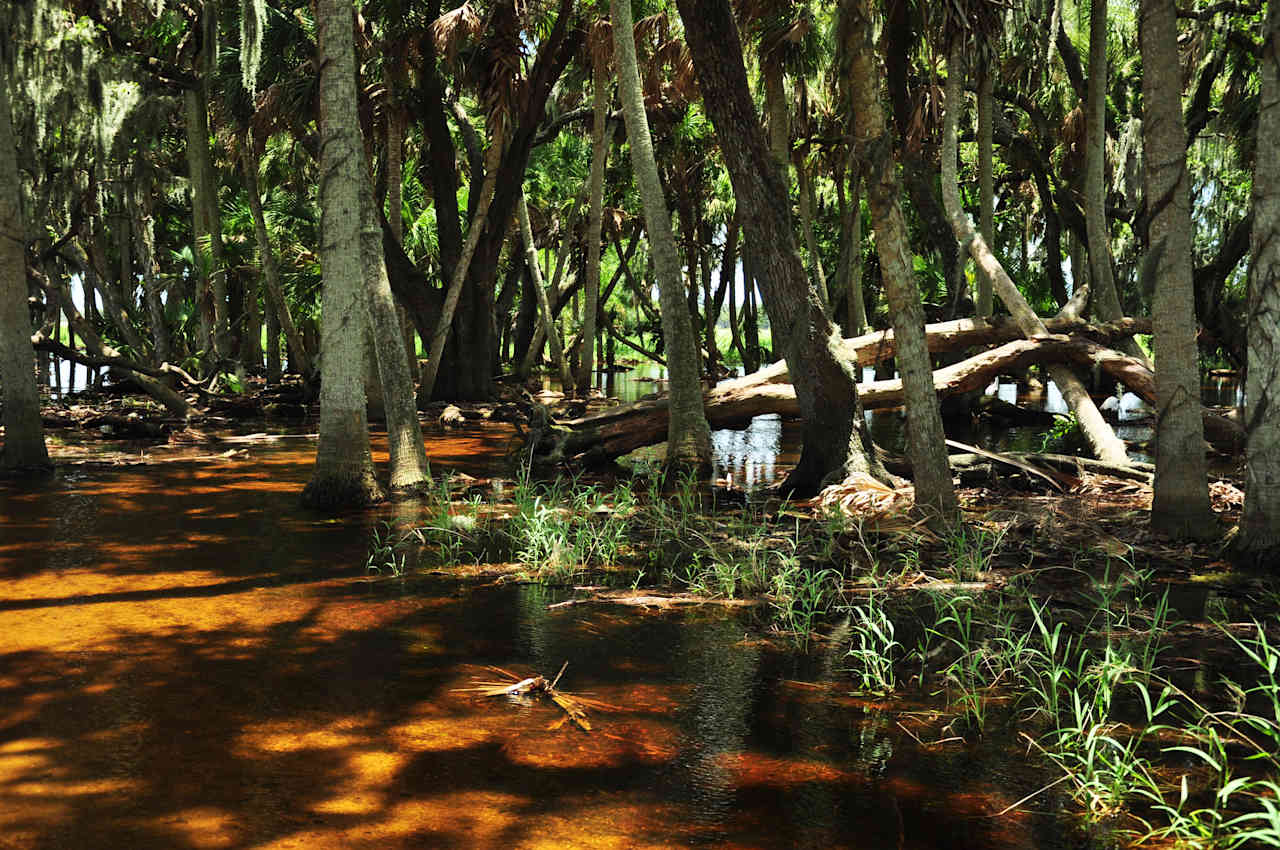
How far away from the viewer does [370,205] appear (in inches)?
447

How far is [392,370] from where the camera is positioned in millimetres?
10836

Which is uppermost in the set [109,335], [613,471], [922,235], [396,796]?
[922,235]

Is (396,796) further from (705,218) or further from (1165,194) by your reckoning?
(705,218)

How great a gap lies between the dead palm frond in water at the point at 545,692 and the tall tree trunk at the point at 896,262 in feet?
13.4

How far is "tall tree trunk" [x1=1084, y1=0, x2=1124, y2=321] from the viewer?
50.1 feet

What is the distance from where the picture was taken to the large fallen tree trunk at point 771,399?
13055 mm

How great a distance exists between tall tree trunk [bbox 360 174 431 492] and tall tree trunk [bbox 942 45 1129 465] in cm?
736

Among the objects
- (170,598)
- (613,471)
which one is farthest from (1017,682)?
(613,471)

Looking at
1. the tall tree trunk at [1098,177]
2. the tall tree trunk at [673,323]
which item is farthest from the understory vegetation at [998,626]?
the tall tree trunk at [1098,177]

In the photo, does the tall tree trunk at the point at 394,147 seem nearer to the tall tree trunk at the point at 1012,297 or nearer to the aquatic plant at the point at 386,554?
the tall tree trunk at the point at 1012,297

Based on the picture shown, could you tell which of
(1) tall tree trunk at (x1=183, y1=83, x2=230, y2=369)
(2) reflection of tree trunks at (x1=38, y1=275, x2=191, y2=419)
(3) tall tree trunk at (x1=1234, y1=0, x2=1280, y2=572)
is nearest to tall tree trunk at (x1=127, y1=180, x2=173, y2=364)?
(1) tall tree trunk at (x1=183, y1=83, x2=230, y2=369)

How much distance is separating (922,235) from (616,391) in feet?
36.3

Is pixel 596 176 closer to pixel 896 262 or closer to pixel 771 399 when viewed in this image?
pixel 771 399

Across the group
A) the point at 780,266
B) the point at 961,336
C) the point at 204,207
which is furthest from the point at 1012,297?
the point at 204,207
